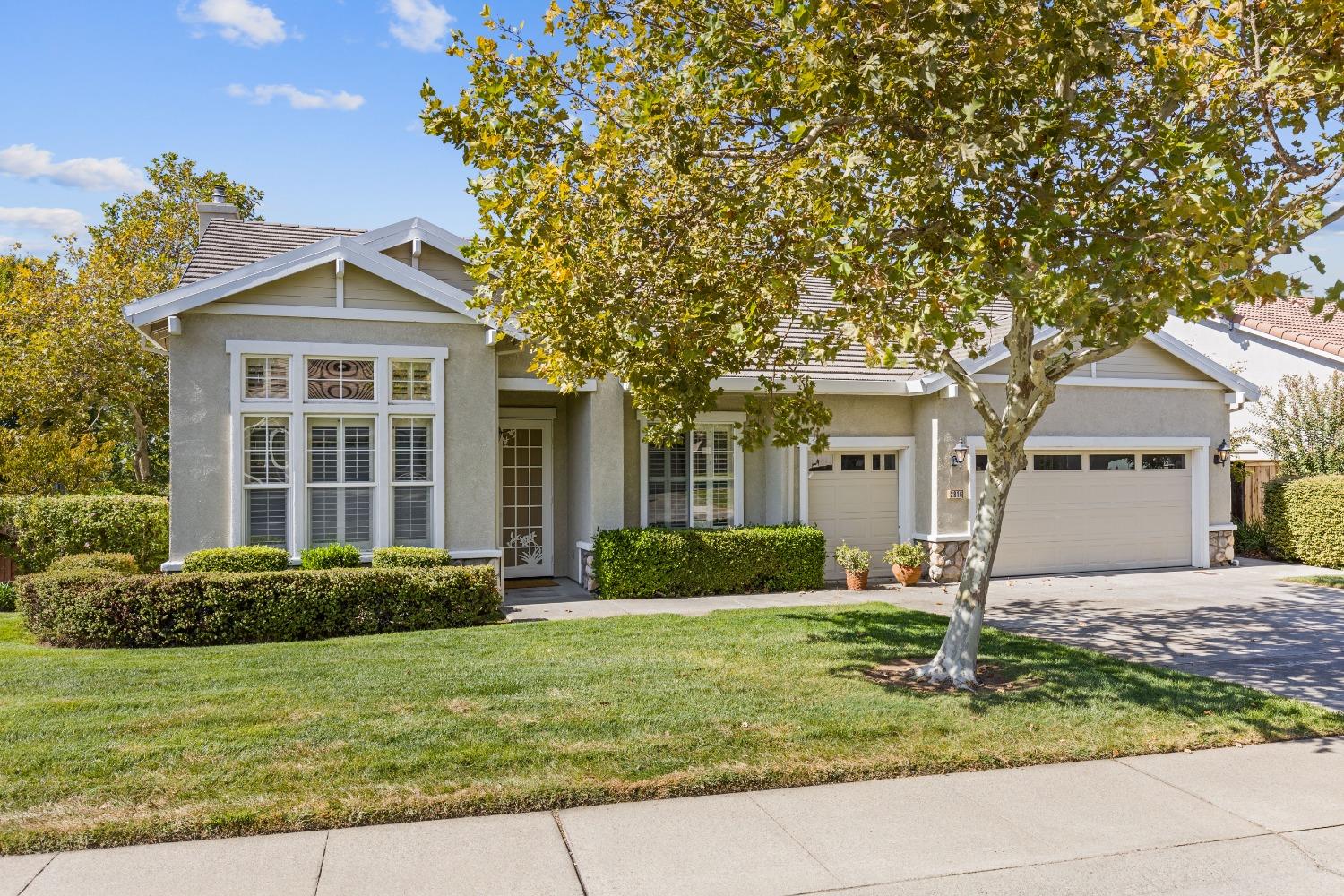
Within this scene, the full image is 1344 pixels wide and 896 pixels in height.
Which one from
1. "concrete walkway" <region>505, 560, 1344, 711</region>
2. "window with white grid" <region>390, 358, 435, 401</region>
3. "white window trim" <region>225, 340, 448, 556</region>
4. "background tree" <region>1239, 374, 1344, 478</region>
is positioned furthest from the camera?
"background tree" <region>1239, 374, 1344, 478</region>

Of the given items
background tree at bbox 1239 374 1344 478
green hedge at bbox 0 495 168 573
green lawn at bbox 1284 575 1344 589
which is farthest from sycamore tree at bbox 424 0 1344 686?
background tree at bbox 1239 374 1344 478

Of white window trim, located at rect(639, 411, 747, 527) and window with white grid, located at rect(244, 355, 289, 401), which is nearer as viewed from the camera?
window with white grid, located at rect(244, 355, 289, 401)

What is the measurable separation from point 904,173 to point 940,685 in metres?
4.14

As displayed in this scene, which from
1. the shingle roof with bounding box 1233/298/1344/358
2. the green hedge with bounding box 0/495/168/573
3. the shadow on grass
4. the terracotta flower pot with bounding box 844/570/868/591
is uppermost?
the shingle roof with bounding box 1233/298/1344/358

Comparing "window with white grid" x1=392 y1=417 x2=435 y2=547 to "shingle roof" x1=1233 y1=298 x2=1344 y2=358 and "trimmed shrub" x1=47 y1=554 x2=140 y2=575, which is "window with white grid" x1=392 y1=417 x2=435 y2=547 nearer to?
"trimmed shrub" x1=47 y1=554 x2=140 y2=575

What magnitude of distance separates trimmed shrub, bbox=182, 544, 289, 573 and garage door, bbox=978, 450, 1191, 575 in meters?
10.2

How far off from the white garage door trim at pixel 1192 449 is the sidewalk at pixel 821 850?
969 cm

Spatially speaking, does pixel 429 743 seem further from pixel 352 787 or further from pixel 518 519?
pixel 518 519

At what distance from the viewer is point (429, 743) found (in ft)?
19.4

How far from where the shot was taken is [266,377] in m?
11.3

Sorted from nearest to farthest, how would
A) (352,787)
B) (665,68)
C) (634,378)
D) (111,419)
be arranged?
(352,787)
(665,68)
(634,378)
(111,419)

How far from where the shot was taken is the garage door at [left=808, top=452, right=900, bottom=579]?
46.7 ft

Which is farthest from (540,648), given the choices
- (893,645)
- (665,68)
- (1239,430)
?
(1239,430)

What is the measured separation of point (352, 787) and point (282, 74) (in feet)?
32.4
